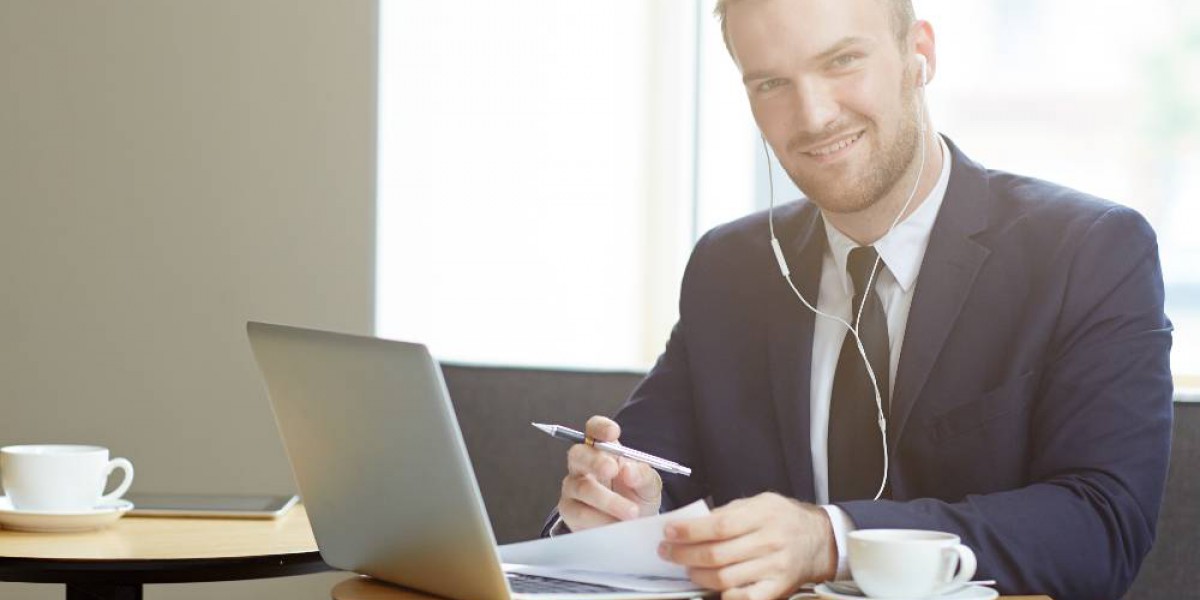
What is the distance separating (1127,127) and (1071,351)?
5.16 feet

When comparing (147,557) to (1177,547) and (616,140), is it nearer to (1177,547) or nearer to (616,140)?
(1177,547)

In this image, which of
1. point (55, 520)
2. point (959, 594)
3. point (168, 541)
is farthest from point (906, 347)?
point (55, 520)

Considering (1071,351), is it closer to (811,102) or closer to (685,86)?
(811,102)

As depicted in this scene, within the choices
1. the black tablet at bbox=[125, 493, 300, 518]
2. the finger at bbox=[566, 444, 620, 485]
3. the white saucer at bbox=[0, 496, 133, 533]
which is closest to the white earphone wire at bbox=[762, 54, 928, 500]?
the finger at bbox=[566, 444, 620, 485]

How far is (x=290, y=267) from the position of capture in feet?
10.1

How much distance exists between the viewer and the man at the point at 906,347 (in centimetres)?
152

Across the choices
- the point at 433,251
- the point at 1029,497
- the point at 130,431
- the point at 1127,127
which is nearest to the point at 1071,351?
the point at 1029,497

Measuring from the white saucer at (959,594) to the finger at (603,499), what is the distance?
30 cm

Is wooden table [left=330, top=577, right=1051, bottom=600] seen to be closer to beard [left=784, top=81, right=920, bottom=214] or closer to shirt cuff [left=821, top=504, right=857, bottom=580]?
shirt cuff [left=821, top=504, right=857, bottom=580]

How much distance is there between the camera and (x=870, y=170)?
184 cm

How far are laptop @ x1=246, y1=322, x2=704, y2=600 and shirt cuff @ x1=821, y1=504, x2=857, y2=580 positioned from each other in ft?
0.53

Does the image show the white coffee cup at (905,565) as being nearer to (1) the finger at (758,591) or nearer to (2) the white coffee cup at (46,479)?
(1) the finger at (758,591)

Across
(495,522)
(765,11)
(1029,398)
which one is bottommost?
(495,522)

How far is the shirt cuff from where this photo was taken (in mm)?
1306
